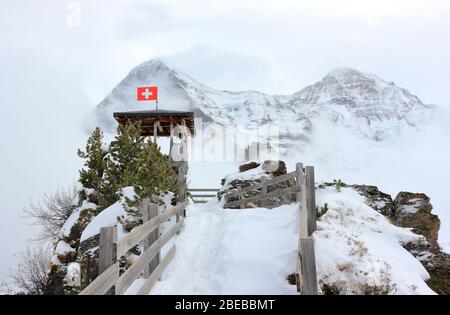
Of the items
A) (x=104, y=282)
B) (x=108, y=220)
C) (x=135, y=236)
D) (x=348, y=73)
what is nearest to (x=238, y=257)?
(x=135, y=236)

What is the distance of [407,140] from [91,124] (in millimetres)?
91826

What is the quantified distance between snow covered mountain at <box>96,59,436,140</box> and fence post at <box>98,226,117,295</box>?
268 ft

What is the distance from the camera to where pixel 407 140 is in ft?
319

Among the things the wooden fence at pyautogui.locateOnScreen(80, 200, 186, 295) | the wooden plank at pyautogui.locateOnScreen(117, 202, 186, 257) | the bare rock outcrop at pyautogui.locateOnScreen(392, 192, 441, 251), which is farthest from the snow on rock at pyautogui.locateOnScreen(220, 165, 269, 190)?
the wooden fence at pyautogui.locateOnScreen(80, 200, 186, 295)

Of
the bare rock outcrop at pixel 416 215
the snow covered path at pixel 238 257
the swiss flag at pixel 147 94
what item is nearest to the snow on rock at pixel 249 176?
the swiss flag at pixel 147 94

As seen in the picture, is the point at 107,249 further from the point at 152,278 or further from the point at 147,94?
the point at 147,94

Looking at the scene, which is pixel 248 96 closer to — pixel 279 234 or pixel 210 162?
pixel 210 162

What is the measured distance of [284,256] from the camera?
Result: 20.5ft

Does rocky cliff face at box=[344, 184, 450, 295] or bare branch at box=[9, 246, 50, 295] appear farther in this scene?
bare branch at box=[9, 246, 50, 295]

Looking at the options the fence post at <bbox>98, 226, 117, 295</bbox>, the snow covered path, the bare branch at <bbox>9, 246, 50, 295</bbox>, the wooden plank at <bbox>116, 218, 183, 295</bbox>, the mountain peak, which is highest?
the mountain peak

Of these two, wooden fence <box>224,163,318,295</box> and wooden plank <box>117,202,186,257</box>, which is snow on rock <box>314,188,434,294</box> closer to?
wooden fence <box>224,163,318,295</box>

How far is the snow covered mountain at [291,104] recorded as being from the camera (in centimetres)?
9719

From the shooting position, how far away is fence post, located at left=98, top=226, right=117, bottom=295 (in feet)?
12.3
